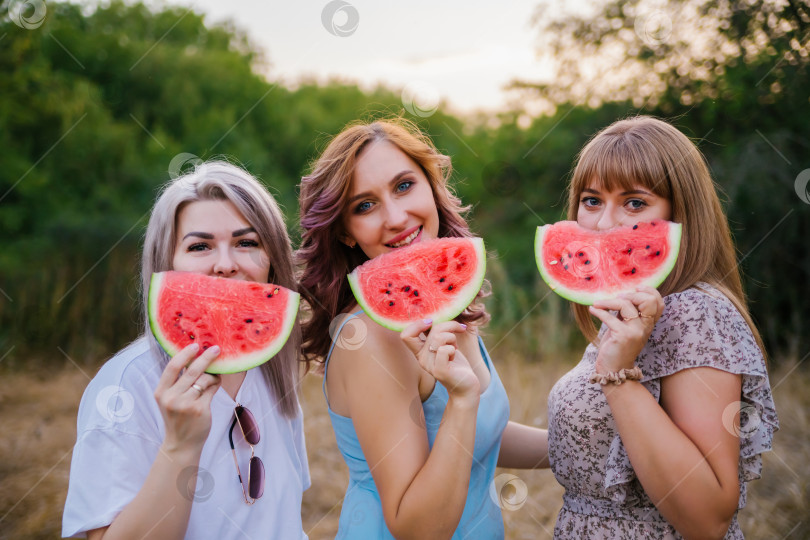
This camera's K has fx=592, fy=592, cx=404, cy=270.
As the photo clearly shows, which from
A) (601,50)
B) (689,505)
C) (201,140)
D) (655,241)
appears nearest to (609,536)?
(689,505)

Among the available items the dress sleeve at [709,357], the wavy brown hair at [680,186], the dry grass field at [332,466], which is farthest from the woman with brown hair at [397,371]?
the dry grass field at [332,466]

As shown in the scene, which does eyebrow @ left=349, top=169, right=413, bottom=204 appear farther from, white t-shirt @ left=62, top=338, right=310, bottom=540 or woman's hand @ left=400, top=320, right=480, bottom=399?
white t-shirt @ left=62, top=338, right=310, bottom=540

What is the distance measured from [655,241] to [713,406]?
648mm

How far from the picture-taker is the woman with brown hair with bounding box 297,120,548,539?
214 centimetres

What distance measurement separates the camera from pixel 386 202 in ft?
8.48

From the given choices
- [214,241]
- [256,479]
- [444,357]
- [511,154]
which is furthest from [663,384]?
[511,154]

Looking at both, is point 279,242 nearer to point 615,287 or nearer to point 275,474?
point 275,474

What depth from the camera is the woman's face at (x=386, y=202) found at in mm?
2584

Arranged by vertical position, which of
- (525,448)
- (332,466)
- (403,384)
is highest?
(403,384)

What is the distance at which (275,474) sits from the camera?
2500 mm

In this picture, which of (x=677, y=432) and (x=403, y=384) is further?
(x=403, y=384)

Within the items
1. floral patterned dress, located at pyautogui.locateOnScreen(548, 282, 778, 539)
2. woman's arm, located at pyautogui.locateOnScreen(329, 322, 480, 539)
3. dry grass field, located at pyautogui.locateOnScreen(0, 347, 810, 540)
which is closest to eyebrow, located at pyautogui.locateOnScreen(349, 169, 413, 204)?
woman's arm, located at pyautogui.locateOnScreen(329, 322, 480, 539)

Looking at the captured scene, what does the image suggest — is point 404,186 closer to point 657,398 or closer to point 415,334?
point 415,334

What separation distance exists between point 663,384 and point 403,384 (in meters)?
0.99
